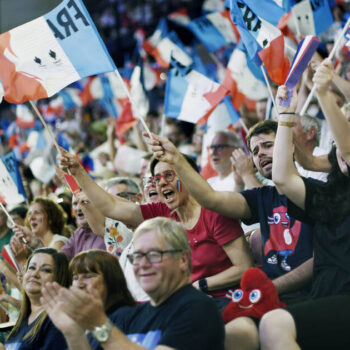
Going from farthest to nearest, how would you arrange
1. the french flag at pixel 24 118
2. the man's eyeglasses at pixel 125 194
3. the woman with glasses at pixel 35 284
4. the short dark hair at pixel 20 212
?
the french flag at pixel 24 118, the short dark hair at pixel 20 212, the man's eyeglasses at pixel 125 194, the woman with glasses at pixel 35 284

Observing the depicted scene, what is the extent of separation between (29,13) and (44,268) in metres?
14.8

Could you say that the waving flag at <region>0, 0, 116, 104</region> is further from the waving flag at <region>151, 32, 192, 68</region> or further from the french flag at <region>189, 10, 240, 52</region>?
the french flag at <region>189, 10, 240, 52</region>

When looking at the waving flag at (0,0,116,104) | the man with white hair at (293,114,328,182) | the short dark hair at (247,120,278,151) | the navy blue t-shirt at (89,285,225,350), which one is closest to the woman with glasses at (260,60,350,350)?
the navy blue t-shirt at (89,285,225,350)

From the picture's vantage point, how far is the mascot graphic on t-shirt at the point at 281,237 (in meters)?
3.62

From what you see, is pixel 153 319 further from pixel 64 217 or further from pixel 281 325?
pixel 64 217

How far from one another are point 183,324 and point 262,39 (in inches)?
94.3

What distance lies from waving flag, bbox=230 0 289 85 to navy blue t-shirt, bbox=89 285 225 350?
1988mm

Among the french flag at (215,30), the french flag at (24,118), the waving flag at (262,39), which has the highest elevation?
the waving flag at (262,39)

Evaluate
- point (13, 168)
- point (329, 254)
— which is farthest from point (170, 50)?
point (329, 254)

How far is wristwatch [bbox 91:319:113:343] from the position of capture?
2.57 meters

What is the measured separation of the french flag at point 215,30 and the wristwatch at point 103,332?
5463 mm

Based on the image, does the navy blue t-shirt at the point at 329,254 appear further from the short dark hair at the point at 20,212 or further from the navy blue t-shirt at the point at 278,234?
the short dark hair at the point at 20,212

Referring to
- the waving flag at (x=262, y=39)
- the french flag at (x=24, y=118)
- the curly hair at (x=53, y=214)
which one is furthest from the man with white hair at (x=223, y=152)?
the french flag at (x=24, y=118)

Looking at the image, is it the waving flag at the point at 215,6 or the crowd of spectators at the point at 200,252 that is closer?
the crowd of spectators at the point at 200,252
